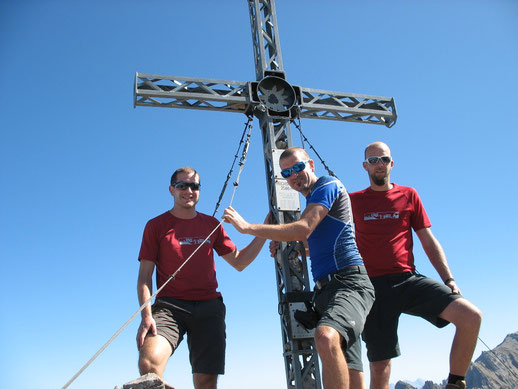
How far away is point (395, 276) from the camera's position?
4371 mm

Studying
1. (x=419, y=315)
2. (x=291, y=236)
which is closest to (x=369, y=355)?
(x=419, y=315)

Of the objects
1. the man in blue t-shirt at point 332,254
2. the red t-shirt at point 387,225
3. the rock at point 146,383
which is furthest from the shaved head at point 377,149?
the rock at point 146,383

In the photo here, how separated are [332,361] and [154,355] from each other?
1594mm

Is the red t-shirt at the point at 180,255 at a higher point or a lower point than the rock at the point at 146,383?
higher

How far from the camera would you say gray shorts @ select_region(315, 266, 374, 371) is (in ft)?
10.3

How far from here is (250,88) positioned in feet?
21.6

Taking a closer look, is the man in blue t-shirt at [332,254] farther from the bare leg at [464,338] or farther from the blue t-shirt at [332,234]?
the bare leg at [464,338]

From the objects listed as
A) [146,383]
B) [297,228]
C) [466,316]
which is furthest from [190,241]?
[466,316]

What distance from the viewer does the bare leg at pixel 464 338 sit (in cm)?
372

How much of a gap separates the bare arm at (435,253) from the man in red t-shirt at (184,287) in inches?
91.2

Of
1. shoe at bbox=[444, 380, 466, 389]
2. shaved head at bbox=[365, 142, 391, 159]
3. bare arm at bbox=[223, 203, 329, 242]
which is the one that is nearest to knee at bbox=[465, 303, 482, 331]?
shoe at bbox=[444, 380, 466, 389]

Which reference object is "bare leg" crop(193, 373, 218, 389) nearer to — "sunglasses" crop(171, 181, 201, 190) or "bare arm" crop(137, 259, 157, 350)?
"bare arm" crop(137, 259, 157, 350)

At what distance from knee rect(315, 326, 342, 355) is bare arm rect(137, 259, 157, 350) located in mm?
1609

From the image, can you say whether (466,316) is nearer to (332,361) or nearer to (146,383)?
(332,361)
